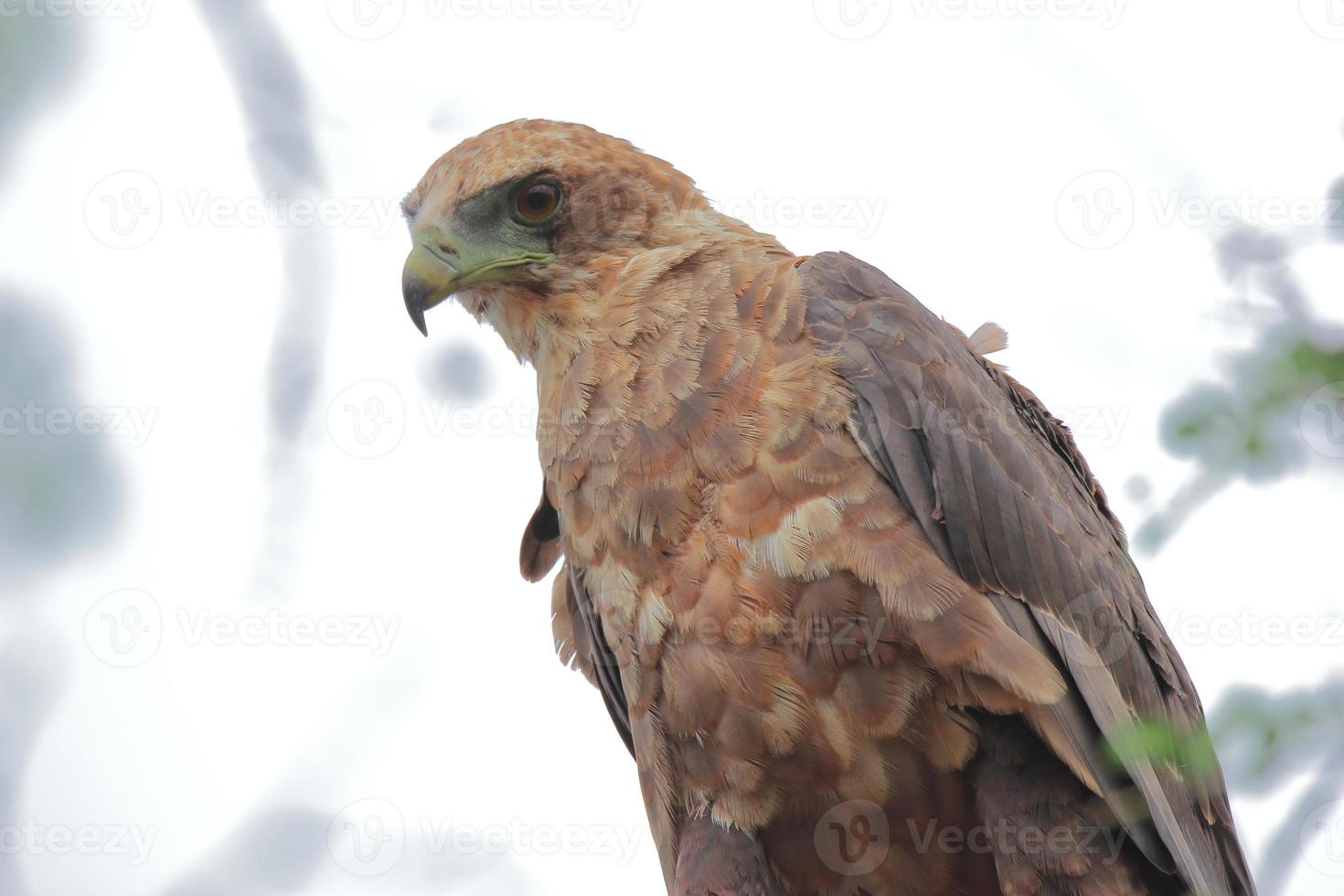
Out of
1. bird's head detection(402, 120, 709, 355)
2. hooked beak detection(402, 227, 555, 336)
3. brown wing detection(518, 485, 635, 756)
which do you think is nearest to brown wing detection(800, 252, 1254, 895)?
bird's head detection(402, 120, 709, 355)

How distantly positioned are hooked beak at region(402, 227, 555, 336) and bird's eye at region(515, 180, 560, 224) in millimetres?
130

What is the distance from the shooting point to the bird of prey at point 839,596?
3.56 meters

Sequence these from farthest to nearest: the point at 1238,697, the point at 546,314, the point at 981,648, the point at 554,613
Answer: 1. the point at 554,613
2. the point at 546,314
3. the point at 981,648
4. the point at 1238,697

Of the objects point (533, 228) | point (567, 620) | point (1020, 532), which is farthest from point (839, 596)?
point (533, 228)

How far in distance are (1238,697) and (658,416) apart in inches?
99.0

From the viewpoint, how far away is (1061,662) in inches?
143

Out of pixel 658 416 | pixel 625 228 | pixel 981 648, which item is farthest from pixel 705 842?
pixel 625 228

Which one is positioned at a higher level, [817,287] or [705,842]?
[817,287]

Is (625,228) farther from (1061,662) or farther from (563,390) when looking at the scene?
(1061,662)

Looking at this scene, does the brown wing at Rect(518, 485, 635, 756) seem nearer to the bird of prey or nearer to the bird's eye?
the bird of prey

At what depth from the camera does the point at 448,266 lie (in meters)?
4.37

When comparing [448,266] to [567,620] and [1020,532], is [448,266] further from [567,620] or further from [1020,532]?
[1020,532]

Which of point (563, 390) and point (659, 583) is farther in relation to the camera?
point (563, 390)

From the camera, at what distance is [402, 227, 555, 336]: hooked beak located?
434 centimetres
